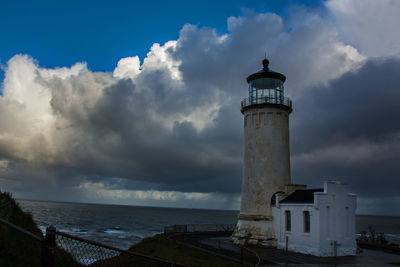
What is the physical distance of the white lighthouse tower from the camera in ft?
96.6

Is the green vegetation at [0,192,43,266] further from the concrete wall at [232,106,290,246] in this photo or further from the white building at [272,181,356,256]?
the concrete wall at [232,106,290,246]

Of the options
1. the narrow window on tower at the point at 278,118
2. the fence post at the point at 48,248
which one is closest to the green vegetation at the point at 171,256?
the fence post at the point at 48,248

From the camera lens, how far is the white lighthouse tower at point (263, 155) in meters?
29.5

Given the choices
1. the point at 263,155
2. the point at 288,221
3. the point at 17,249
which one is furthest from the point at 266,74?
the point at 17,249

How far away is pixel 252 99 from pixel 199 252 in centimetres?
1543

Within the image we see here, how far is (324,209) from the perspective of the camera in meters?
24.8

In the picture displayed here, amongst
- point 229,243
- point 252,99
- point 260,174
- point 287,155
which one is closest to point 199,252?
point 229,243

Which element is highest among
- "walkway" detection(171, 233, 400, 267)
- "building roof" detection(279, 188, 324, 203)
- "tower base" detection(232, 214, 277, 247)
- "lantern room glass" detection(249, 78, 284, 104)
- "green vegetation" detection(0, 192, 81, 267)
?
"lantern room glass" detection(249, 78, 284, 104)

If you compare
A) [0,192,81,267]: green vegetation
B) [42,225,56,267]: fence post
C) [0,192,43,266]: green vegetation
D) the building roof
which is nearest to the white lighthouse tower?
the building roof

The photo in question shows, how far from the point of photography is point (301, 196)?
2723 cm

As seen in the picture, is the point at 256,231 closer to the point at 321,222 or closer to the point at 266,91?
the point at 321,222

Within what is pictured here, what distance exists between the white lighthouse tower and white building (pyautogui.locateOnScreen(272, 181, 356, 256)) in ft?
6.89

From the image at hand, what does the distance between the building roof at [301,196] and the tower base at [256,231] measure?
257 cm

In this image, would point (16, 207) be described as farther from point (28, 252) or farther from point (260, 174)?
point (260, 174)
